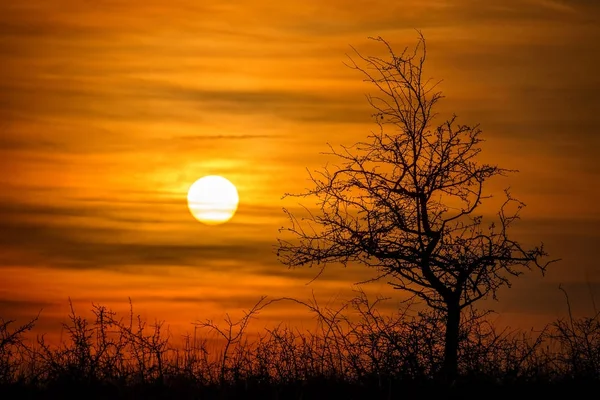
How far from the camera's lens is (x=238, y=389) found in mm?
10914

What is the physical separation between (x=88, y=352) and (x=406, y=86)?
7281 millimetres

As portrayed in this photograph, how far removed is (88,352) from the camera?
1205cm

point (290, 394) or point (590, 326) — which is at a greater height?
point (590, 326)

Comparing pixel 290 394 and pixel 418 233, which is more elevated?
pixel 418 233

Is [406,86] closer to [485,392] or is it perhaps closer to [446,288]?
[446,288]

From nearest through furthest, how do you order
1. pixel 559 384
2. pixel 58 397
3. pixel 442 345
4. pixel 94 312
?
pixel 58 397 < pixel 559 384 < pixel 94 312 < pixel 442 345

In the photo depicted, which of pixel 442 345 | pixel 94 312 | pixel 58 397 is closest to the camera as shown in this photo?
pixel 58 397

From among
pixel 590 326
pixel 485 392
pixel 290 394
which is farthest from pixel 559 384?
pixel 290 394

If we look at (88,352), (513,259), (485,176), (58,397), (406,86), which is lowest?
(58,397)

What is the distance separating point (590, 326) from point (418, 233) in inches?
127

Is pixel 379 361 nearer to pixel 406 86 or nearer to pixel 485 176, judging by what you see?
pixel 485 176

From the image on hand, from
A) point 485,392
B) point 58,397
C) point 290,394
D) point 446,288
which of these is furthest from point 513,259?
point 58,397

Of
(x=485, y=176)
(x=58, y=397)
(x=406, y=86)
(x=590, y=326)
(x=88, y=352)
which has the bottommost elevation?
(x=58, y=397)

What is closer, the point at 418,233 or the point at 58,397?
the point at 58,397
